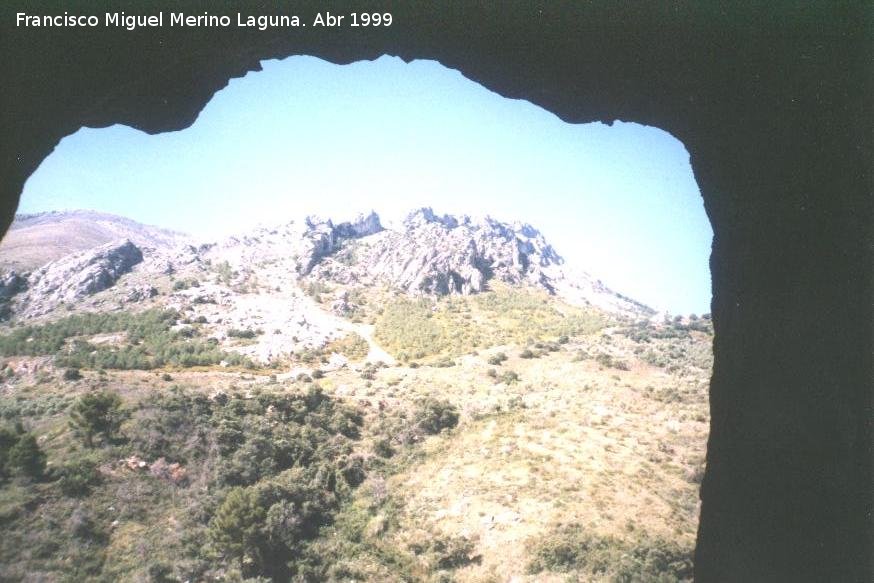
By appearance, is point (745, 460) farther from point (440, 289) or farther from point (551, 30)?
point (440, 289)

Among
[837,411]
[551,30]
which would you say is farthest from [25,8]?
[837,411]

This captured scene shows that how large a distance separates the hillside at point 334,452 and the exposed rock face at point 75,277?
4353 mm

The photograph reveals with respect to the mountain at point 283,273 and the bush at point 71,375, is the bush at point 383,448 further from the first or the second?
the mountain at point 283,273

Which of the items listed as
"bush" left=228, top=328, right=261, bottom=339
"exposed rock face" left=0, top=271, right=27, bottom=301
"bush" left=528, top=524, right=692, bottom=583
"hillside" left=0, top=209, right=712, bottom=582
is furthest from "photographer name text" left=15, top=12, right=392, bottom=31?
"exposed rock face" left=0, top=271, right=27, bottom=301

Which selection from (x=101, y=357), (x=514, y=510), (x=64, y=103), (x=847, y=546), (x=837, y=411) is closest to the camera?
(x=847, y=546)

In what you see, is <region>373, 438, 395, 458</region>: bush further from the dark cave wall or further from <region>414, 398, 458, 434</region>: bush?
the dark cave wall

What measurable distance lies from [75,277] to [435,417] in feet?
309

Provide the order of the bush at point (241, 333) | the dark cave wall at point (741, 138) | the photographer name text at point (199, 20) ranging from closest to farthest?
the dark cave wall at point (741, 138) < the photographer name text at point (199, 20) < the bush at point (241, 333)

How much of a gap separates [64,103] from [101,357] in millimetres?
61112

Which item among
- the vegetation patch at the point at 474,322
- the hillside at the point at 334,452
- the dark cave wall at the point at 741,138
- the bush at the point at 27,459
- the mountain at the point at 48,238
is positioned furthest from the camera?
the mountain at the point at 48,238

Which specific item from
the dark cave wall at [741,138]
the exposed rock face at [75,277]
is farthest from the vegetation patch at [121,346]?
the dark cave wall at [741,138]

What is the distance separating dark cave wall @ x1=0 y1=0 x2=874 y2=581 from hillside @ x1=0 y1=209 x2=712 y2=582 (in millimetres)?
17645

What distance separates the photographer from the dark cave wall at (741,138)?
14.9 feet

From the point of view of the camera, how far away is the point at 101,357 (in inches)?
2108
